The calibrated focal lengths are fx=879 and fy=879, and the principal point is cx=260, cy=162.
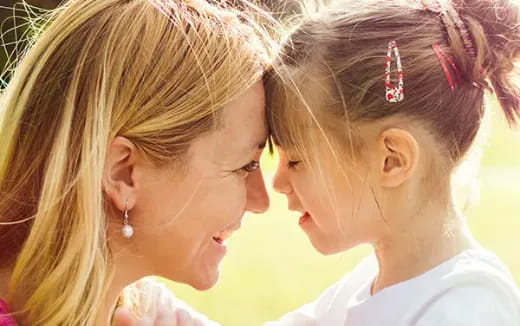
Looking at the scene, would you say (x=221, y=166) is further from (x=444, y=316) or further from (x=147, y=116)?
(x=444, y=316)

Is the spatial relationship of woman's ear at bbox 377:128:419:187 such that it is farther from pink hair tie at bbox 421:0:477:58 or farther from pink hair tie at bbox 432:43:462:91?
pink hair tie at bbox 421:0:477:58

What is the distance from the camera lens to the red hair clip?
244 centimetres

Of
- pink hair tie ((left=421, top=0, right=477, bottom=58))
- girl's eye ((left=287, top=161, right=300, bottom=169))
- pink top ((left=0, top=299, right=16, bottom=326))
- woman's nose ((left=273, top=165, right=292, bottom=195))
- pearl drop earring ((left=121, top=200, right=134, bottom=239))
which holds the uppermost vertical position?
pink hair tie ((left=421, top=0, right=477, bottom=58))

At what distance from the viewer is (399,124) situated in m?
2.48

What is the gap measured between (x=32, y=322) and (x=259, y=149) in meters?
0.79

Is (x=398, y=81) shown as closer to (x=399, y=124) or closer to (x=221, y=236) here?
(x=399, y=124)

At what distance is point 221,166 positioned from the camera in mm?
2447

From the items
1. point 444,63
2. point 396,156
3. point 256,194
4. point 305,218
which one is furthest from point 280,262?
point 444,63

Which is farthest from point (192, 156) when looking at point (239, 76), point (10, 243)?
point (10, 243)

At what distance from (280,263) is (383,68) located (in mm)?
4206

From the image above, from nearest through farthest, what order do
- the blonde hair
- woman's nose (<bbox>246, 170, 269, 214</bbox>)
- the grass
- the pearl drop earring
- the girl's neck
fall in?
the blonde hair, the pearl drop earring, the girl's neck, woman's nose (<bbox>246, 170, 269, 214</bbox>), the grass

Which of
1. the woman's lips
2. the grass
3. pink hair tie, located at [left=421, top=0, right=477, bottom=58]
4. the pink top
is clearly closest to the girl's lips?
the woman's lips

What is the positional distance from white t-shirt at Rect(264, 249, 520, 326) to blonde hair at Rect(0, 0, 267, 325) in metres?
0.73


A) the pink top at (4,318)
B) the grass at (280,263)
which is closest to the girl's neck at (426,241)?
the pink top at (4,318)
